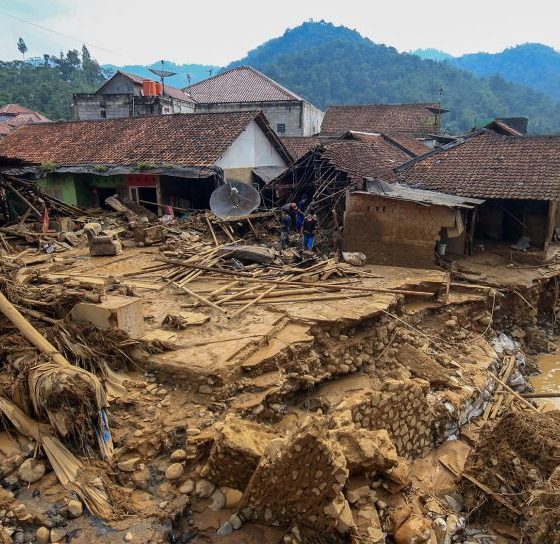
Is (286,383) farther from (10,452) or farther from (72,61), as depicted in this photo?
(72,61)

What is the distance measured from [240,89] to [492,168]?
27424 mm

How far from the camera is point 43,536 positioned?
4.02m

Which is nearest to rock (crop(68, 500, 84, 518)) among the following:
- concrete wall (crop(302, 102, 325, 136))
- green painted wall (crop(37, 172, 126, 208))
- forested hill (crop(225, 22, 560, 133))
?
green painted wall (crop(37, 172, 126, 208))

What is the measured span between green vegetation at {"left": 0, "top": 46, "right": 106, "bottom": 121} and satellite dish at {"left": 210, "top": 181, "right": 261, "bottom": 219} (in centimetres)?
4482

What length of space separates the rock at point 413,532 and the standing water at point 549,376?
549 cm

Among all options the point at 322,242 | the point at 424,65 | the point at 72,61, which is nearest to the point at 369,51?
the point at 424,65

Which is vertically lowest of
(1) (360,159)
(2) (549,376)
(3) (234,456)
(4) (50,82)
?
(2) (549,376)

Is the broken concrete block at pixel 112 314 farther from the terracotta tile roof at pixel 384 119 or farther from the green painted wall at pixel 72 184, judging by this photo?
the terracotta tile roof at pixel 384 119

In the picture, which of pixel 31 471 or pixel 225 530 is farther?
pixel 31 471

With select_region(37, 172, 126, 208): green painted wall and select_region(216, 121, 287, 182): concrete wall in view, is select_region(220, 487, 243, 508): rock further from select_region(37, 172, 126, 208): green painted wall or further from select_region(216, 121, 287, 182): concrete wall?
select_region(37, 172, 126, 208): green painted wall

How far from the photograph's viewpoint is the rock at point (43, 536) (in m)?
4.02

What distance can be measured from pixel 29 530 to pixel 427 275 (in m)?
9.59

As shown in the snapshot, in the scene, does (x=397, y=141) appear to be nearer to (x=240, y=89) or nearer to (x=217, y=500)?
(x=240, y=89)

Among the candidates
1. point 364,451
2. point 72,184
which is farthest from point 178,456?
point 72,184
